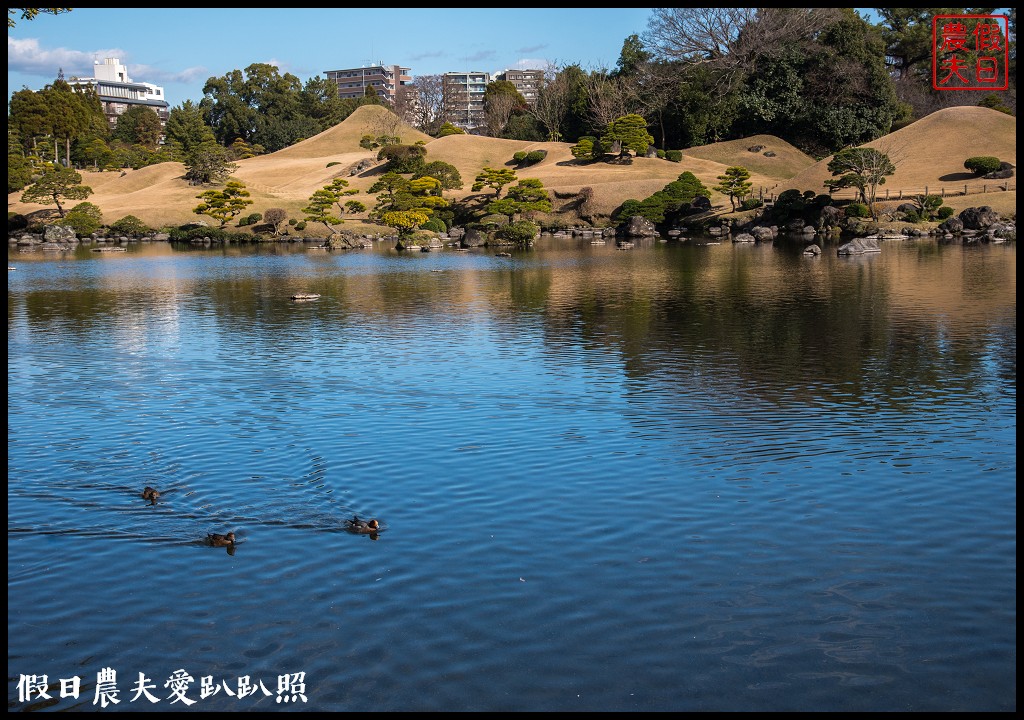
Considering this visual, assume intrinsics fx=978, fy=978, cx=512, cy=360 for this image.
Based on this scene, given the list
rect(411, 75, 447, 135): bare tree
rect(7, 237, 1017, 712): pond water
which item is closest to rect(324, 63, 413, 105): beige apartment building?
rect(411, 75, 447, 135): bare tree

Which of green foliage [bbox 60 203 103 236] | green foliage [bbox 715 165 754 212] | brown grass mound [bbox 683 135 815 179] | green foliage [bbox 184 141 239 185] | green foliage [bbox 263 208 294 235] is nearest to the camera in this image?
green foliage [bbox 715 165 754 212]

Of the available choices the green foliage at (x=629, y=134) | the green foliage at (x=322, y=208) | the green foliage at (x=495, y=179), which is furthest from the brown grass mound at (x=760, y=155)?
the green foliage at (x=322, y=208)

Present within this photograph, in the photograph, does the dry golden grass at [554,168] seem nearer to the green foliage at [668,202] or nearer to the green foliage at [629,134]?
the green foliage at [629,134]

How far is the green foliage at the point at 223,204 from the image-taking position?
224ft

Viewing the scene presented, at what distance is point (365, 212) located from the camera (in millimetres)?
72562

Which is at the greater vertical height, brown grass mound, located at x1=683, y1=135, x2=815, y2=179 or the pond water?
brown grass mound, located at x1=683, y1=135, x2=815, y2=179

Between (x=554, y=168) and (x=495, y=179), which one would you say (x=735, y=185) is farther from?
(x=554, y=168)

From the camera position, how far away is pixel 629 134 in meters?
77.2

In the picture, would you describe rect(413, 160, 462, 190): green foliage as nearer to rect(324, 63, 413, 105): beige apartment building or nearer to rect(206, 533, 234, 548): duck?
rect(206, 533, 234, 548): duck

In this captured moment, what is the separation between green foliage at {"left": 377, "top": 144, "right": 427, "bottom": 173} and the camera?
254ft

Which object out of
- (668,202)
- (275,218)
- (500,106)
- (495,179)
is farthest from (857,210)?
(500,106)

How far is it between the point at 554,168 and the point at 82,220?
116ft

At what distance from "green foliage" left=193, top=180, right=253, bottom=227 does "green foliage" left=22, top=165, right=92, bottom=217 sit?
30.0ft

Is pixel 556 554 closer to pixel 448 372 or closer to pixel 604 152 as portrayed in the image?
pixel 448 372
